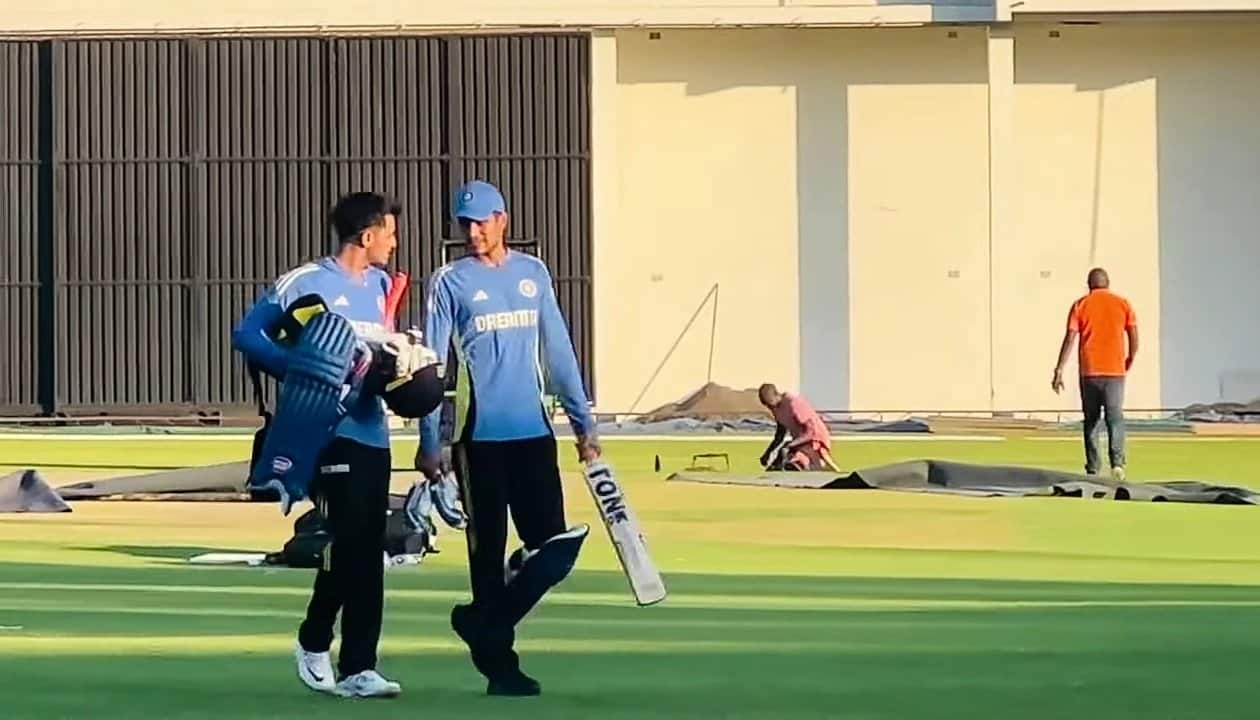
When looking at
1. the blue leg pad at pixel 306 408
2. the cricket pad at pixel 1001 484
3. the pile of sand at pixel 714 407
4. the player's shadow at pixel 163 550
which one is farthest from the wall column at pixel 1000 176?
the blue leg pad at pixel 306 408

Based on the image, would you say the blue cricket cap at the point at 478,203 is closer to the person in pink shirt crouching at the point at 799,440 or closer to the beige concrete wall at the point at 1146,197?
the person in pink shirt crouching at the point at 799,440

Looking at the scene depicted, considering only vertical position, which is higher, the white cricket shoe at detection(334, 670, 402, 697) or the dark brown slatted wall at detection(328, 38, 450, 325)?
the dark brown slatted wall at detection(328, 38, 450, 325)

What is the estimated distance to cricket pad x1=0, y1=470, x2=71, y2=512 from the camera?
1917 centimetres

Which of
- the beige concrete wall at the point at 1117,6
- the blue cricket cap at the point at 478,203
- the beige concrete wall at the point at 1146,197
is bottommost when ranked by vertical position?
the blue cricket cap at the point at 478,203

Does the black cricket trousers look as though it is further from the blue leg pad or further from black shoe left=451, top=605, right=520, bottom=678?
the blue leg pad

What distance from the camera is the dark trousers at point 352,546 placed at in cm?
878

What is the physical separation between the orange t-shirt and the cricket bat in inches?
→ 532

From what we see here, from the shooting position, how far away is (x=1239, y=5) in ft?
128

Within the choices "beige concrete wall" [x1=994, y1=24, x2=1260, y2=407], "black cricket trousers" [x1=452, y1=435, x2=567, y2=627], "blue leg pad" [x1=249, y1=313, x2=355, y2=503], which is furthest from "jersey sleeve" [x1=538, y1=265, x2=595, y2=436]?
"beige concrete wall" [x1=994, y1=24, x2=1260, y2=407]

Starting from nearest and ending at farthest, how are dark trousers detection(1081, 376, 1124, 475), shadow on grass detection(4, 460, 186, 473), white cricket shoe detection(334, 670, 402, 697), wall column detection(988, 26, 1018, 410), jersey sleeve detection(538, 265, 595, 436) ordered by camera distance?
white cricket shoe detection(334, 670, 402, 697)
jersey sleeve detection(538, 265, 595, 436)
dark trousers detection(1081, 376, 1124, 475)
shadow on grass detection(4, 460, 186, 473)
wall column detection(988, 26, 1018, 410)

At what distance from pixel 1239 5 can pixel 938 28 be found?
4.58 metres

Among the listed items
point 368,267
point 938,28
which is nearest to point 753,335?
point 938,28

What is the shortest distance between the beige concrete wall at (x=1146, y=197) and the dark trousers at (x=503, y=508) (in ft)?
104

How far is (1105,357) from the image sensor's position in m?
22.7
